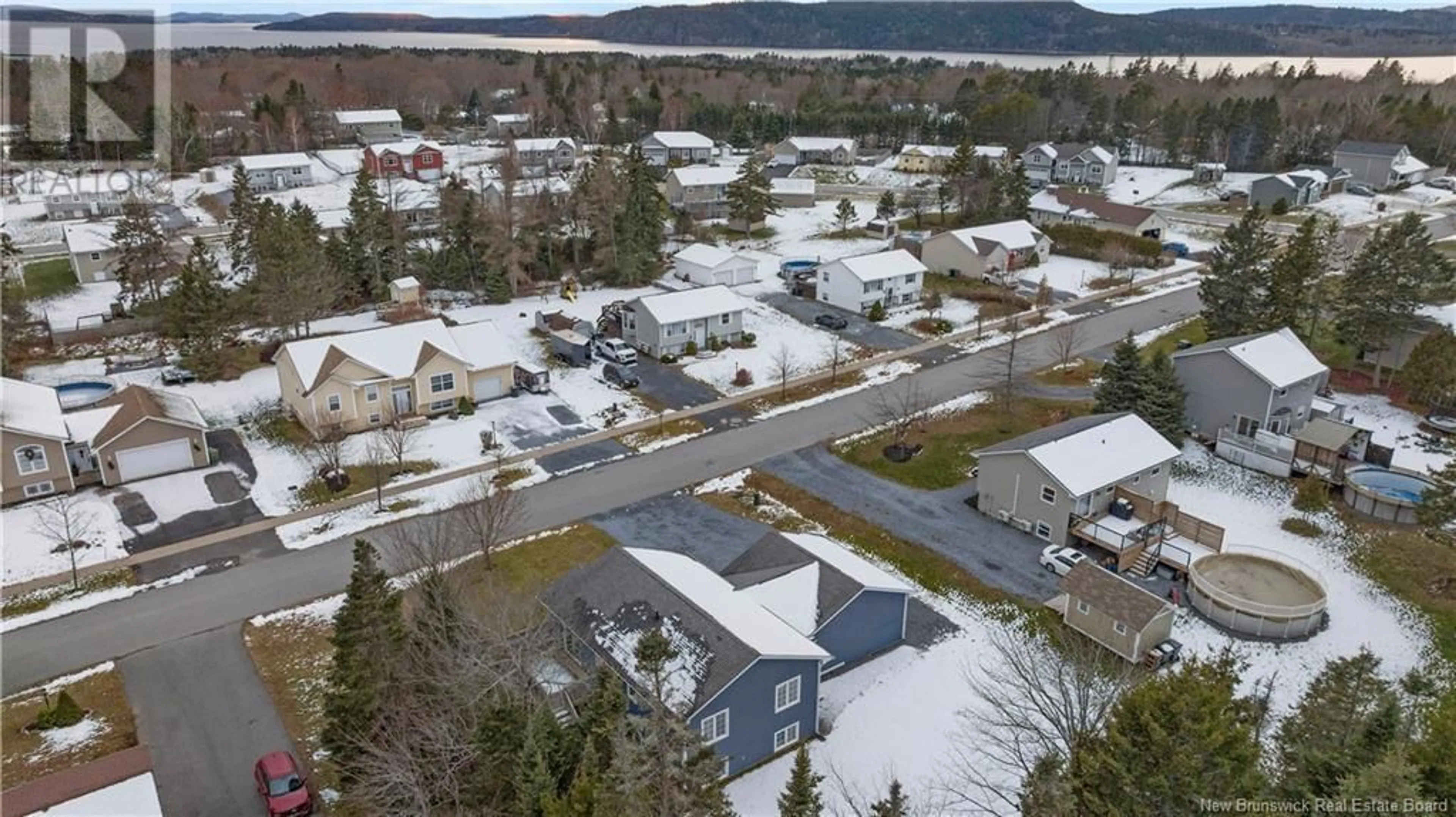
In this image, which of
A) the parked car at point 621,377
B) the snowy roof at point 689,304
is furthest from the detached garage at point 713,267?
the parked car at point 621,377

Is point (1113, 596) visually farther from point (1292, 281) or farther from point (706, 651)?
point (1292, 281)

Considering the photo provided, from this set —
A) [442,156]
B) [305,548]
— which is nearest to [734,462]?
[305,548]

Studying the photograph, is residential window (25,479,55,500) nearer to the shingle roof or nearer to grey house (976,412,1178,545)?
grey house (976,412,1178,545)

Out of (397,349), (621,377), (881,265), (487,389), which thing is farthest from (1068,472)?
(397,349)

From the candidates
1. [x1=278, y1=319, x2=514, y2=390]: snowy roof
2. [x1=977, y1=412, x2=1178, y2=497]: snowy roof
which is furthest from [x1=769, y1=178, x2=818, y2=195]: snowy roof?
[x1=977, y1=412, x2=1178, y2=497]: snowy roof

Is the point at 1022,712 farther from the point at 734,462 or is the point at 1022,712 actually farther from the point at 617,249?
the point at 617,249

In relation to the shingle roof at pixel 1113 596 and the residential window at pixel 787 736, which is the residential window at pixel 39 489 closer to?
the residential window at pixel 787 736

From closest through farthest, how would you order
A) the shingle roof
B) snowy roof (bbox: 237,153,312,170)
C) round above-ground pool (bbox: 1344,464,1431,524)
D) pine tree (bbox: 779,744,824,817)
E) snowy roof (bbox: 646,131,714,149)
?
pine tree (bbox: 779,744,824,817)
the shingle roof
round above-ground pool (bbox: 1344,464,1431,524)
snowy roof (bbox: 237,153,312,170)
snowy roof (bbox: 646,131,714,149)
